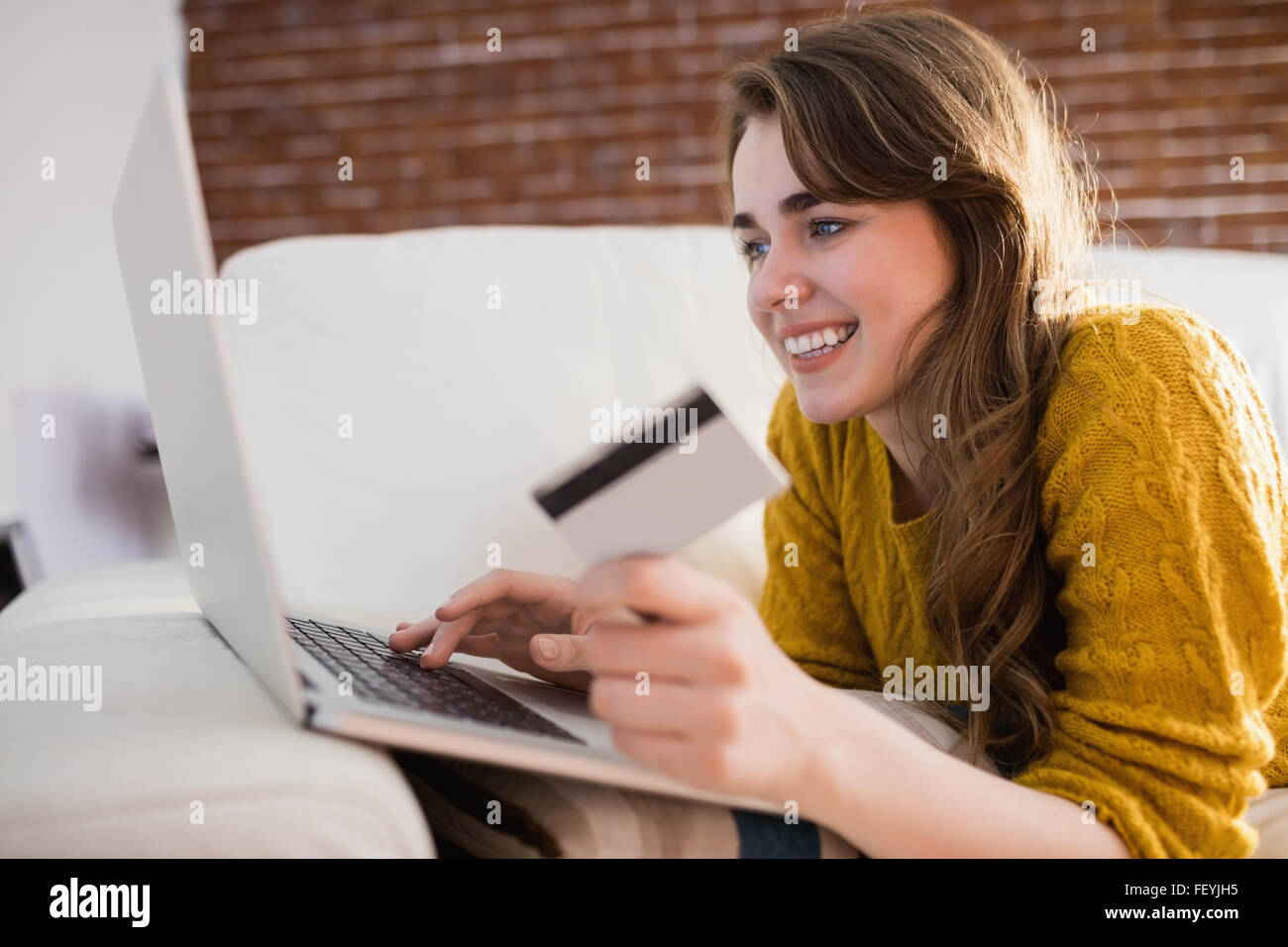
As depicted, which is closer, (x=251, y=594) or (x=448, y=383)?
(x=251, y=594)

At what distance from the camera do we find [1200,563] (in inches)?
27.2

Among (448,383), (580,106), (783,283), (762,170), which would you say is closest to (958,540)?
(783,283)

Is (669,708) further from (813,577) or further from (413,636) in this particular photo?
(813,577)

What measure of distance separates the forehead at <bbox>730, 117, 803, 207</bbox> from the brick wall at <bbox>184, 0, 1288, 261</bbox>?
4.40 feet

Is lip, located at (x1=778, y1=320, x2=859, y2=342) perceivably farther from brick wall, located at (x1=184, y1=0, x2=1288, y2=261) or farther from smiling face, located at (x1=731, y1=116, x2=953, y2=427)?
brick wall, located at (x1=184, y1=0, x2=1288, y2=261)

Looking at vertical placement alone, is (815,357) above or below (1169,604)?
above

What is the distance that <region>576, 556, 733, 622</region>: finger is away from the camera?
50 centimetres

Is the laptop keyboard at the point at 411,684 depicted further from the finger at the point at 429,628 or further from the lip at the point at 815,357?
the lip at the point at 815,357

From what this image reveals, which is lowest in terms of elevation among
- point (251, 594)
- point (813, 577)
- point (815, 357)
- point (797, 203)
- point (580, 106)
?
point (813, 577)

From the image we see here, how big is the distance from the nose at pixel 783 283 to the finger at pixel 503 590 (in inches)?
12.3

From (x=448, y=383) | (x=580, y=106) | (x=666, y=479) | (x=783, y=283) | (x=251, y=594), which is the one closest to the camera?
A: (x=666, y=479)

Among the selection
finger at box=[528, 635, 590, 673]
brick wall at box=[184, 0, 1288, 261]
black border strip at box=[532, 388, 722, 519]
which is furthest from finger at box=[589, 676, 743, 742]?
brick wall at box=[184, 0, 1288, 261]

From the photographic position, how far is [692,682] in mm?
535

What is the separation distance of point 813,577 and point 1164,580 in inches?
18.1
